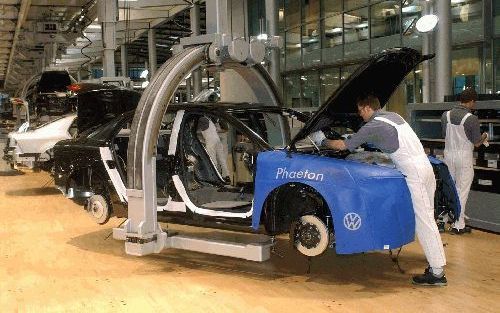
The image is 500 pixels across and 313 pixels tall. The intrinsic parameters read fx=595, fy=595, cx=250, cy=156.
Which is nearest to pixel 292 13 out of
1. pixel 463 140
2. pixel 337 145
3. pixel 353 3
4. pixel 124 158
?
pixel 353 3

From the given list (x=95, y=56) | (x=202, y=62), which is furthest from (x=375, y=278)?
(x=95, y=56)

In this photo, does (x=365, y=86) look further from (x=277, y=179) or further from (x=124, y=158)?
(x=124, y=158)

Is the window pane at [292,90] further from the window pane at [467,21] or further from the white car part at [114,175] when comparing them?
the white car part at [114,175]

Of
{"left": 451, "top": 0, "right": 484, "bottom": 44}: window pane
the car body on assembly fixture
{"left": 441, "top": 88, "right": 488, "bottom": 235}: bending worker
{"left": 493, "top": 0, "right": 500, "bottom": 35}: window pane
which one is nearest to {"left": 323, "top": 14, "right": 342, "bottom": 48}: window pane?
{"left": 451, "top": 0, "right": 484, "bottom": 44}: window pane

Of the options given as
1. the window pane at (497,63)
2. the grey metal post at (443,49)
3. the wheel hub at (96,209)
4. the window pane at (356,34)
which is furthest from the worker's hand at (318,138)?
the window pane at (356,34)

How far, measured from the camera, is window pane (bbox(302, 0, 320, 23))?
2005 cm

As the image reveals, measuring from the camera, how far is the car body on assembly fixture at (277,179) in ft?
16.3

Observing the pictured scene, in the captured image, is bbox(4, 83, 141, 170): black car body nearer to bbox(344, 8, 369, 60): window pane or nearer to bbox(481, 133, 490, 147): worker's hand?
bbox(481, 133, 490, 147): worker's hand

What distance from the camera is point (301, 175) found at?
5211 millimetres

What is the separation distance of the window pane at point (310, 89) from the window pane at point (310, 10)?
186cm

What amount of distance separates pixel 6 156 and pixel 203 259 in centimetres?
796

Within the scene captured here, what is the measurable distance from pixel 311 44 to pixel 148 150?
15604 mm

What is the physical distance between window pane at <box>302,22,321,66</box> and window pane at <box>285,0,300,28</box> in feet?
2.08

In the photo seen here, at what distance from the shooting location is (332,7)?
19219 mm
